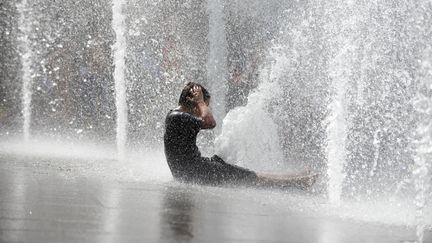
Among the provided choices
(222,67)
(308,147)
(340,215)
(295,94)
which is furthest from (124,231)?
(222,67)

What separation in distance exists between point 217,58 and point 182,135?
1031 centimetres

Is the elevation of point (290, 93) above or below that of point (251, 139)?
above

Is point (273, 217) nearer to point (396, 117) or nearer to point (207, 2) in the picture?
point (396, 117)

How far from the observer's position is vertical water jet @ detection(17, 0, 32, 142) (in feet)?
61.5

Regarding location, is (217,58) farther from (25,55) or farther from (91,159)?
(91,159)

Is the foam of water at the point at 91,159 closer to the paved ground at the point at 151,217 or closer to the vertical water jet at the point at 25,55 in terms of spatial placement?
the paved ground at the point at 151,217

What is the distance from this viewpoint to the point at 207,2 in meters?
20.4

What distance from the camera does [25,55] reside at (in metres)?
19.6

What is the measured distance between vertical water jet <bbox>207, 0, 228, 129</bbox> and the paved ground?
9081 mm

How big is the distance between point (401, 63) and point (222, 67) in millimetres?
6217

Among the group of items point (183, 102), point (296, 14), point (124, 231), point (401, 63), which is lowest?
point (124, 231)

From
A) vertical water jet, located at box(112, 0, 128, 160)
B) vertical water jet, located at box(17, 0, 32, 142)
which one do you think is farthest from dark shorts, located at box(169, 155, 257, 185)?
vertical water jet, located at box(17, 0, 32, 142)

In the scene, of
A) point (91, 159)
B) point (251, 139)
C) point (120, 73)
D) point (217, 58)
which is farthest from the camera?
point (217, 58)

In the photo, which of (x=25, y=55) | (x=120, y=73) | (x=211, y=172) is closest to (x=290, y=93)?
(x=120, y=73)
